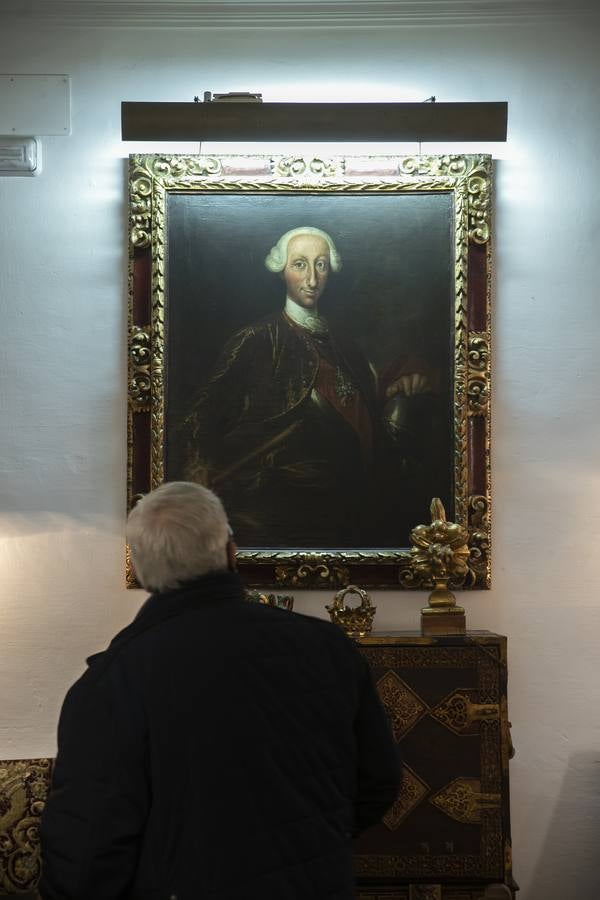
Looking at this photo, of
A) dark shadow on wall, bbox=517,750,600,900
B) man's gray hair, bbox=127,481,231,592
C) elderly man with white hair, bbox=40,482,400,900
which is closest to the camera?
elderly man with white hair, bbox=40,482,400,900

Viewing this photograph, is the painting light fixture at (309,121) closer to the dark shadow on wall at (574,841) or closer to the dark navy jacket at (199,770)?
the dark navy jacket at (199,770)

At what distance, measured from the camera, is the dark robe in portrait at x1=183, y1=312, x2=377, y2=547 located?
562cm

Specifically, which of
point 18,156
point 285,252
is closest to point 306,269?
point 285,252

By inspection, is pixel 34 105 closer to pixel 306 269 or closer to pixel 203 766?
pixel 306 269

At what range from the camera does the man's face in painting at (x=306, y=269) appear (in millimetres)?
5719

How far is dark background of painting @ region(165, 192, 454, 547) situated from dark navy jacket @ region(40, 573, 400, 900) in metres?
3.09

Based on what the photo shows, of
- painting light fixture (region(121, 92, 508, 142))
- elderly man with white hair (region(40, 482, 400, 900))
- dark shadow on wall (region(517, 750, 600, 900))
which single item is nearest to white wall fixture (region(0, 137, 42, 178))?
painting light fixture (region(121, 92, 508, 142))

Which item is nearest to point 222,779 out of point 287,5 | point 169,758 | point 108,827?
point 169,758

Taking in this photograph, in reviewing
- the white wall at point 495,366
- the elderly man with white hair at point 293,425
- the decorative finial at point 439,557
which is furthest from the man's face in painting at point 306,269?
the decorative finial at point 439,557

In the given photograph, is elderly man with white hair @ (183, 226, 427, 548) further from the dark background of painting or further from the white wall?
the white wall

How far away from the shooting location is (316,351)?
5699 mm

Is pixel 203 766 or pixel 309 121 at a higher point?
pixel 309 121

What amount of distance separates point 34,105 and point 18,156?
0.29 metres

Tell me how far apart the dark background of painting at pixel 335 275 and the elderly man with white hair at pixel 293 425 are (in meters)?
0.08
